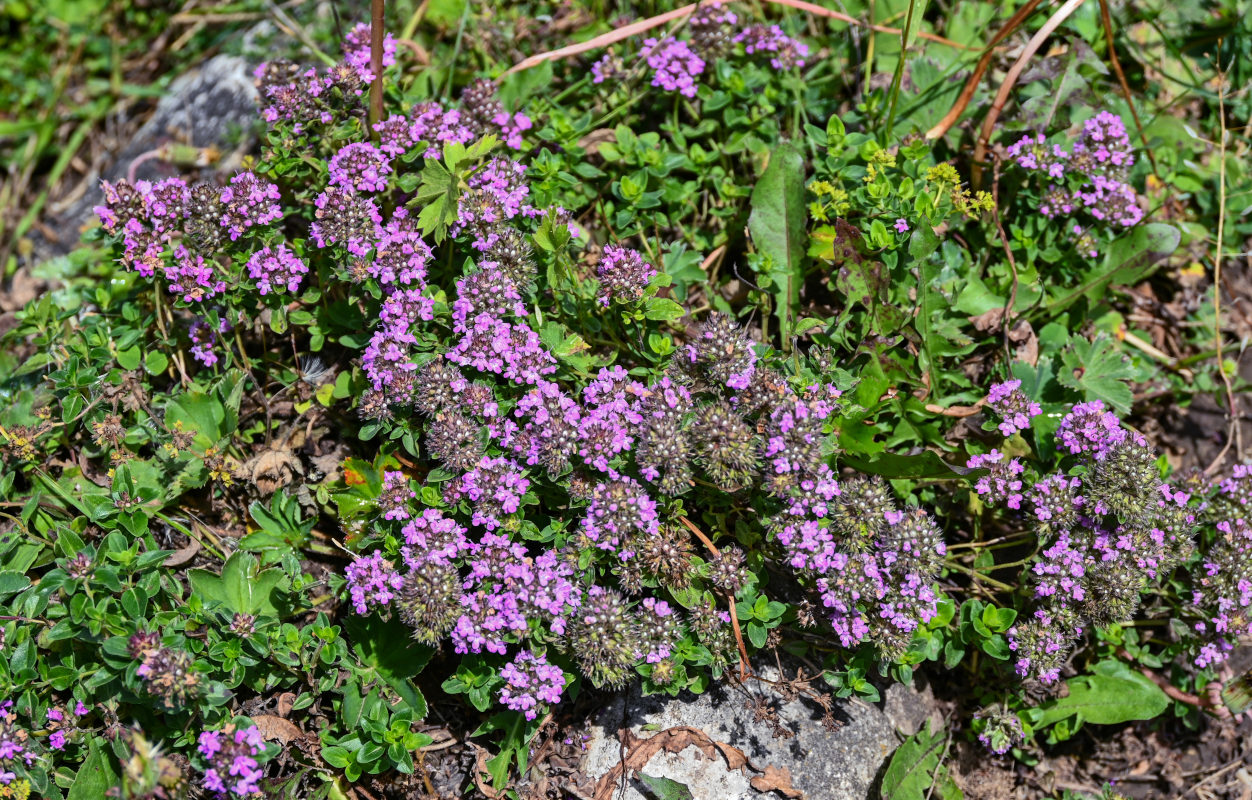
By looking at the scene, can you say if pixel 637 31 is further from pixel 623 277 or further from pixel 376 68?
pixel 623 277

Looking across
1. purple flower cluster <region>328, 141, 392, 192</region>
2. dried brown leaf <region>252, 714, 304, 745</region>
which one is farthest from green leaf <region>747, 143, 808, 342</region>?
dried brown leaf <region>252, 714, 304, 745</region>

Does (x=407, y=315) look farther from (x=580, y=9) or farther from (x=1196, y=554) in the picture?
(x=1196, y=554)

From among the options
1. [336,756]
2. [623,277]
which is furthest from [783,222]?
[336,756]

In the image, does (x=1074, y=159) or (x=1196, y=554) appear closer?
(x=1196, y=554)

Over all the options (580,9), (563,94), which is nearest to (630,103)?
(563,94)

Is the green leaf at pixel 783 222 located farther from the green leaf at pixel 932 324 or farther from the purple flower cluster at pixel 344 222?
the purple flower cluster at pixel 344 222
